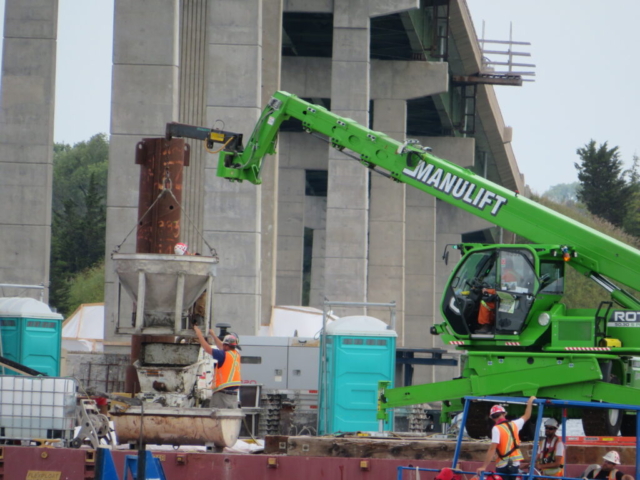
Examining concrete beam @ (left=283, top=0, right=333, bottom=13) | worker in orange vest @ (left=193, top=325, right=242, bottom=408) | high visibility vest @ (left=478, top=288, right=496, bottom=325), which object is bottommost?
worker in orange vest @ (left=193, top=325, right=242, bottom=408)

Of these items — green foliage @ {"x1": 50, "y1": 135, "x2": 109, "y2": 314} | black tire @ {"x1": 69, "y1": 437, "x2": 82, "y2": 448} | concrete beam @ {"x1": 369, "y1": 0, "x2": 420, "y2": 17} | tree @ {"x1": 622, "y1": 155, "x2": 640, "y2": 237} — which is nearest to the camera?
black tire @ {"x1": 69, "y1": 437, "x2": 82, "y2": 448}

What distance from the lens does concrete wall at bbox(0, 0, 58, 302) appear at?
1145 inches

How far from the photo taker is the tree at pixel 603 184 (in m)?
92.0

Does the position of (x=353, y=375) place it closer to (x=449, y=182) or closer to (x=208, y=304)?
(x=449, y=182)

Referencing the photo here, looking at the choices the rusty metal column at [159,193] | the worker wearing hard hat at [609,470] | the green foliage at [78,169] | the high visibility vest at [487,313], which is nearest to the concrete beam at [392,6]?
the rusty metal column at [159,193]

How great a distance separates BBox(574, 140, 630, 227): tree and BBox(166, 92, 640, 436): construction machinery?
75194 millimetres

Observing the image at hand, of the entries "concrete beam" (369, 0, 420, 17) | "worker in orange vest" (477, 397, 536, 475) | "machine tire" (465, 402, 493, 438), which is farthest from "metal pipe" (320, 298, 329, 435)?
"concrete beam" (369, 0, 420, 17)

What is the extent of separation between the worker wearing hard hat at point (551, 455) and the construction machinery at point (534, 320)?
2838 millimetres

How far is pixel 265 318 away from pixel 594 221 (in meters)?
55.0

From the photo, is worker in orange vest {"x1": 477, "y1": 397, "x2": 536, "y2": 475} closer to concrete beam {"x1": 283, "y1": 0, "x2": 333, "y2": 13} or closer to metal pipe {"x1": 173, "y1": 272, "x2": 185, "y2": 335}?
metal pipe {"x1": 173, "y1": 272, "x2": 185, "y2": 335}

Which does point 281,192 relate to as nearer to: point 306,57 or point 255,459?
point 306,57

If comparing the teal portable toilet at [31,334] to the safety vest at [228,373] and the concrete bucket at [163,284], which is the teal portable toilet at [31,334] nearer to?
the concrete bucket at [163,284]

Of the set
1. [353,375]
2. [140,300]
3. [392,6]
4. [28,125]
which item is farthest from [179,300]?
[392,6]

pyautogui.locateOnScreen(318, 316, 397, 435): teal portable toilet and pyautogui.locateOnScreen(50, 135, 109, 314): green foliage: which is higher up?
pyautogui.locateOnScreen(50, 135, 109, 314): green foliage
